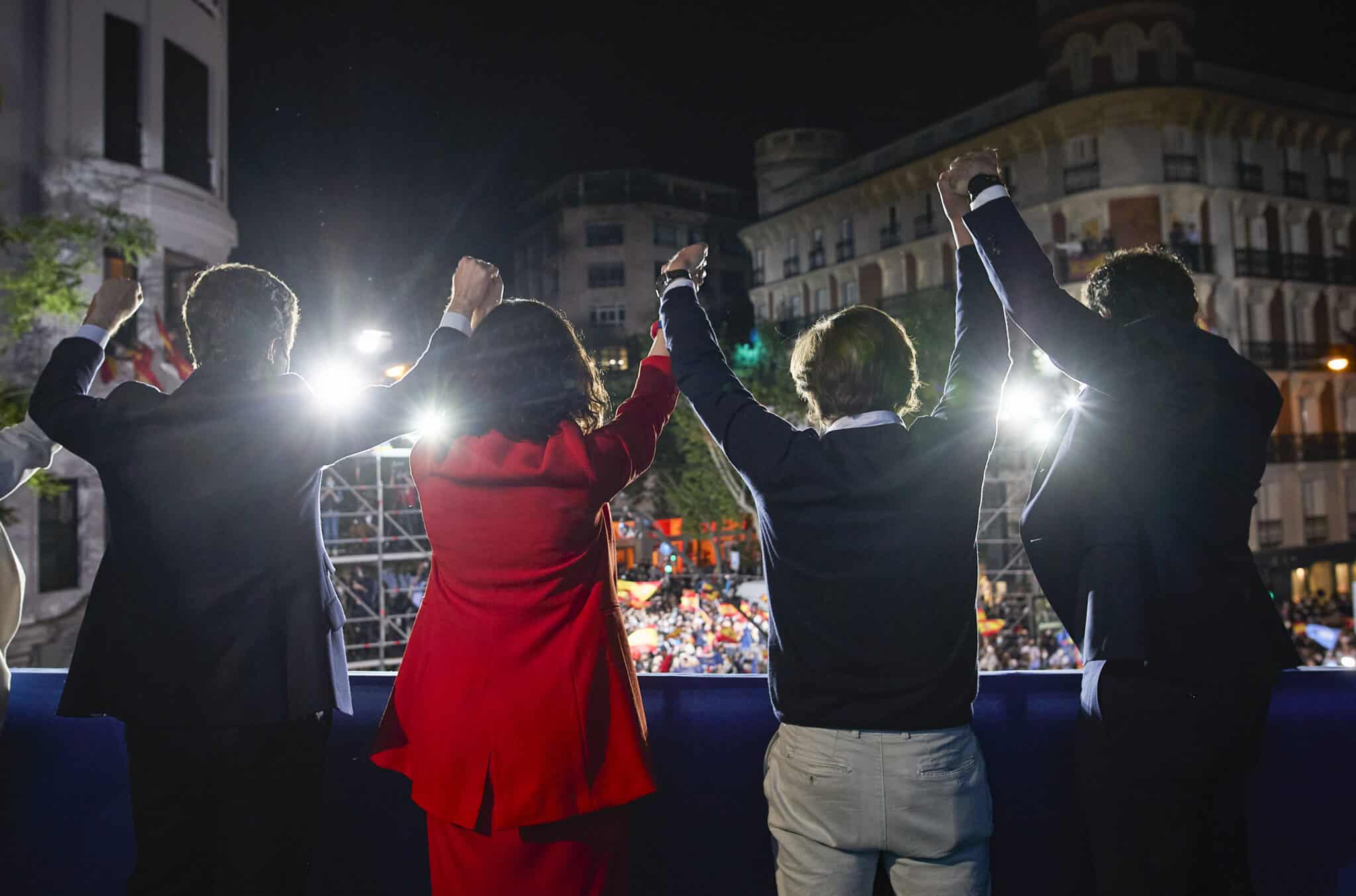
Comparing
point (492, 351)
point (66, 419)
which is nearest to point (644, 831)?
point (492, 351)

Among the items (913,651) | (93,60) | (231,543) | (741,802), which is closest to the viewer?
(913,651)

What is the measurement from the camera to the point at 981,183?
170cm

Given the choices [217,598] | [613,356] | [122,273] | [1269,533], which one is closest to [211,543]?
[217,598]

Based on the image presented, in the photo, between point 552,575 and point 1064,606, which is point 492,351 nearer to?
point 552,575

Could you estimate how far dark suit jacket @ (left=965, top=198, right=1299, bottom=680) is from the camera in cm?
150

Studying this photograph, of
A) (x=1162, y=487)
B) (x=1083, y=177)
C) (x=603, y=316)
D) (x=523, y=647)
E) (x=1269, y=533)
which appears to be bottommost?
(x=1269, y=533)

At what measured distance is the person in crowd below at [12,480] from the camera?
189 centimetres

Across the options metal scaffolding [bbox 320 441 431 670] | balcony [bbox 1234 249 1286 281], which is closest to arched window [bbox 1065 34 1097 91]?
balcony [bbox 1234 249 1286 281]

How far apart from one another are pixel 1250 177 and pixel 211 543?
94.5 ft

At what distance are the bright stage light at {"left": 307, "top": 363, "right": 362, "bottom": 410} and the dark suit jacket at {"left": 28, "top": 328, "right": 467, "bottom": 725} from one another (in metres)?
0.03

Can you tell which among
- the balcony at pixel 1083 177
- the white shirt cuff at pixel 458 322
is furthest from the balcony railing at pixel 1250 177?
the white shirt cuff at pixel 458 322

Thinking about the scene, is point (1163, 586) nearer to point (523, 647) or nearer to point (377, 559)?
point (523, 647)

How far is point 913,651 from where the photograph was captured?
1.51m

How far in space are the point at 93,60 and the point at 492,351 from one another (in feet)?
47.3
